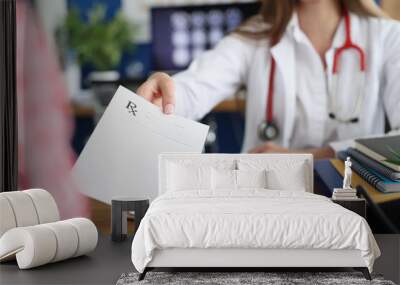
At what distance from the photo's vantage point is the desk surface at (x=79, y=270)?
2.95 meters

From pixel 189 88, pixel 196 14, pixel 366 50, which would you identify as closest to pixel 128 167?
pixel 189 88

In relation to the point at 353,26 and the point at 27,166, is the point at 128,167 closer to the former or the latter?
the point at 27,166

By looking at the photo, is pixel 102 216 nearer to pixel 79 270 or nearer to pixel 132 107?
pixel 132 107

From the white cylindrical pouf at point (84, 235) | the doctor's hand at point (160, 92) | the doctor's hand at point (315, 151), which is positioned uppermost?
the doctor's hand at point (160, 92)

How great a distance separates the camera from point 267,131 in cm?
400

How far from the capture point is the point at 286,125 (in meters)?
3.94

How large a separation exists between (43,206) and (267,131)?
1.25 meters

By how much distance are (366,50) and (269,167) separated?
2.81ft

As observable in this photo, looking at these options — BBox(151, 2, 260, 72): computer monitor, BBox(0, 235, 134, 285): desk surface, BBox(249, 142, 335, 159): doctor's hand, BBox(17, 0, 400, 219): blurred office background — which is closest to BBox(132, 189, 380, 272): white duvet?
BBox(0, 235, 134, 285): desk surface

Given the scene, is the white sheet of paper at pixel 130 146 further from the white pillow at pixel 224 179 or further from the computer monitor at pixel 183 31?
the computer monitor at pixel 183 31

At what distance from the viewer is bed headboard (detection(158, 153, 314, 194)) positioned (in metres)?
3.67

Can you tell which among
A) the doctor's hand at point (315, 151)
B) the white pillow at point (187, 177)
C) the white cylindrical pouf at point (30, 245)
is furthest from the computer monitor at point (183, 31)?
the white cylindrical pouf at point (30, 245)

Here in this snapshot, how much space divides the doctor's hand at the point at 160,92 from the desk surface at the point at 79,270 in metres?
0.79

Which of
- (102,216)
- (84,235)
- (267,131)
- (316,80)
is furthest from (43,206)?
(316,80)
